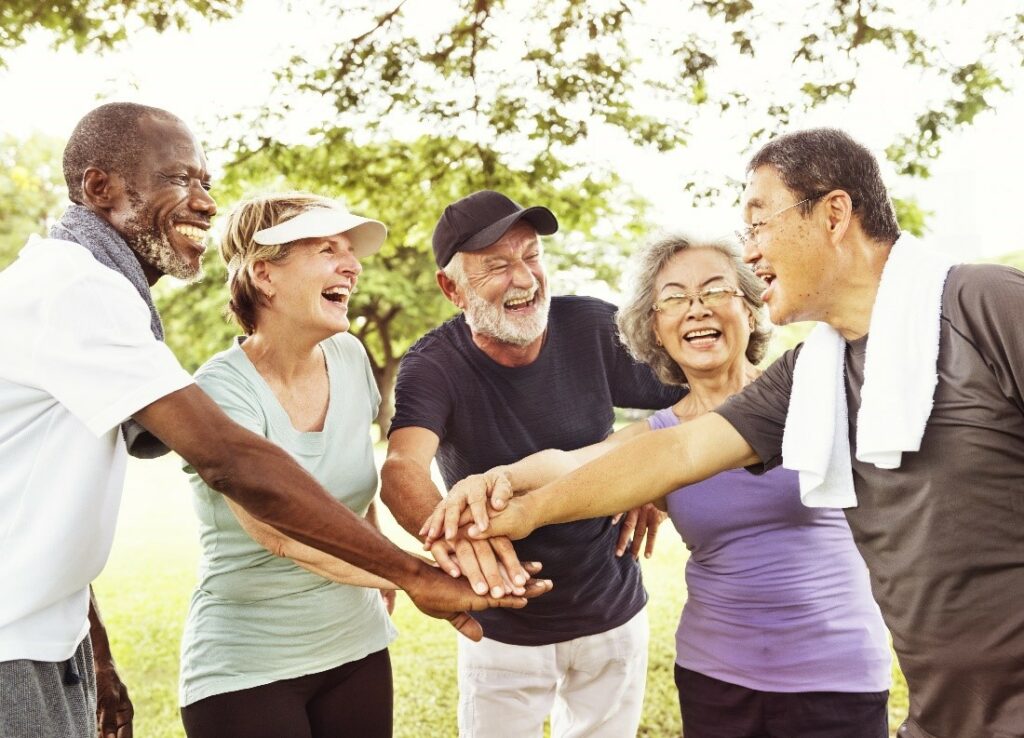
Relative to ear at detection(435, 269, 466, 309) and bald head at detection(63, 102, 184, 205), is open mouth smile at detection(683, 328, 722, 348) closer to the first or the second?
ear at detection(435, 269, 466, 309)

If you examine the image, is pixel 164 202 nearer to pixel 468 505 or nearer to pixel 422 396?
pixel 422 396

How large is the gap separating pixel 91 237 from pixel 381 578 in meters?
1.25

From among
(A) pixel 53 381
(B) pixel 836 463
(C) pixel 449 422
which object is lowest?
(B) pixel 836 463

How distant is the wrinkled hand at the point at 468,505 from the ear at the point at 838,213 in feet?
4.57

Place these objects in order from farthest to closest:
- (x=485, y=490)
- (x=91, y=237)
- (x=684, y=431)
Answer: (x=485, y=490) → (x=684, y=431) → (x=91, y=237)

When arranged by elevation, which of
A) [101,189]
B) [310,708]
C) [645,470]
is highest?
[101,189]

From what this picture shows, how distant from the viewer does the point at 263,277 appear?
3.12 meters

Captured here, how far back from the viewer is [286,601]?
9.61ft

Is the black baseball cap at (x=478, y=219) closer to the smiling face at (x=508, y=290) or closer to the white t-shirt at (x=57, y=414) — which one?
the smiling face at (x=508, y=290)

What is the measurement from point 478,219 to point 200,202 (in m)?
1.32

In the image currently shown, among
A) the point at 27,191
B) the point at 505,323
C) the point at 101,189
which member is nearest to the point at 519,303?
the point at 505,323

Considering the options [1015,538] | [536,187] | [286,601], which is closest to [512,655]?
[286,601]

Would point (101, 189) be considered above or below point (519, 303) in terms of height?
above

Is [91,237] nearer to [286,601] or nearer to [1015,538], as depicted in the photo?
[286,601]
